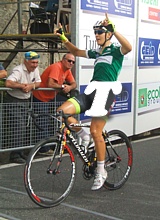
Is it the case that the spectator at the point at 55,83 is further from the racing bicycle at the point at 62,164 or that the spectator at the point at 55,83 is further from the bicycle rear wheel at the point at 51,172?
the bicycle rear wheel at the point at 51,172

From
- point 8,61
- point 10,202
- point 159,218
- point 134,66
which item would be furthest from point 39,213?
point 8,61

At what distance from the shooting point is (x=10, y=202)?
500 centimetres

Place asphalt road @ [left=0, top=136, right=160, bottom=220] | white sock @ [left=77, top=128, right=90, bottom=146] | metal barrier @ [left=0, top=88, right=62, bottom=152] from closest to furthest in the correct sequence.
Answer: asphalt road @ [left=0, top=136, right=160, bottom=220] < white sock @ [left=77, top=128, right=90, bottom=146] < metal barrier @ [left=0, top=88, right=62, bottom=152]

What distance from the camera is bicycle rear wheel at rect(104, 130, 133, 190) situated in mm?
5562

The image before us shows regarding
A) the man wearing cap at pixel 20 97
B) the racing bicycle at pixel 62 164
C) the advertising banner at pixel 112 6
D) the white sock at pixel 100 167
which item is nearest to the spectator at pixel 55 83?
the man wearing cap at pixel 20 97

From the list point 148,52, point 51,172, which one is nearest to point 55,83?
point 51,172

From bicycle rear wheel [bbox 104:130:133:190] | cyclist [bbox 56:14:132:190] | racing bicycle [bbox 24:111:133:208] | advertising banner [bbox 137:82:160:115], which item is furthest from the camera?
advertising banner [bbox 137:82:160:115]

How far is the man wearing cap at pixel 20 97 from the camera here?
22.1 ft

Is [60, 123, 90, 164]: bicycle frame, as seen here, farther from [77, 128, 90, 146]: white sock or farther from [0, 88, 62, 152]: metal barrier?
[0, 88, 62, 152]: metal barrier

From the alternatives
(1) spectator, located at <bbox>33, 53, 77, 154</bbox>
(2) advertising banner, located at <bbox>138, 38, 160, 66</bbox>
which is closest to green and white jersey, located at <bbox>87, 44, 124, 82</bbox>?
(1) spectator, located at <bbox>33, 53, 77, 154</bbox>

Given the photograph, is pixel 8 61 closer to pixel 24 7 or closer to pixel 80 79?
pixel 24 7

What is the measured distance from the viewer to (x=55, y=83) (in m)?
7.30

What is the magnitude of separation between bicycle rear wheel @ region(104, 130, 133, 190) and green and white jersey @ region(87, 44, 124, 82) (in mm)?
729

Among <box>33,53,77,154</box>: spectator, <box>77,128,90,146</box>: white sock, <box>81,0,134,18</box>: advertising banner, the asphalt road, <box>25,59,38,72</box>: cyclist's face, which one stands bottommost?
the asphalt road
